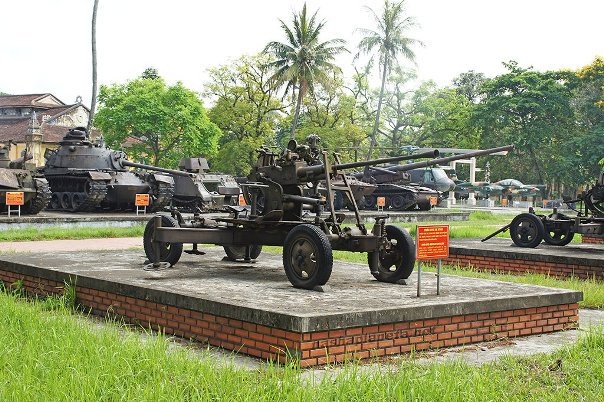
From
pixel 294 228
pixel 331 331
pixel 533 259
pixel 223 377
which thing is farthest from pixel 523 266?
pixel 223 377

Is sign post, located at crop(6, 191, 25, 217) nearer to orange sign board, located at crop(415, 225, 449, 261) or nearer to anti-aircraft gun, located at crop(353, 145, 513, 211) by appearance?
orange sign board, located at crop(415, 225, 449, 261)

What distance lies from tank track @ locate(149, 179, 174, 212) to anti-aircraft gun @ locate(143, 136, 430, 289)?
17.3 meters

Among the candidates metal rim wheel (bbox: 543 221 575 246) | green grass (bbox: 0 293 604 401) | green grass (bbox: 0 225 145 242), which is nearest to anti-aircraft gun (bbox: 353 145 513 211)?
green grass (bbox: 0 225 145 242)

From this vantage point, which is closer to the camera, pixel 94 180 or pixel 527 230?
pixel 527 230

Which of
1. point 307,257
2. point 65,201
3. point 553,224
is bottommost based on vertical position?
point 307,257

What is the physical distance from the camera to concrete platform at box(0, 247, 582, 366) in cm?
721

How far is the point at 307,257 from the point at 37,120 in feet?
188

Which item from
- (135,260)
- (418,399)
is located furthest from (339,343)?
(135,260)

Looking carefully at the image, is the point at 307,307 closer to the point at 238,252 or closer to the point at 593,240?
the point at 238,252

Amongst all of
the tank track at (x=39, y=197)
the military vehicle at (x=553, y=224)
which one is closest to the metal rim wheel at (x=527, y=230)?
the military vehicle at (x=553, y=224)

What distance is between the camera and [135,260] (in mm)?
11867

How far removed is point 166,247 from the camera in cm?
1127

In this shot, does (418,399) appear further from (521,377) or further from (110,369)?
(110,369)

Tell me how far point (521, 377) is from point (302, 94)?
1652 inches
